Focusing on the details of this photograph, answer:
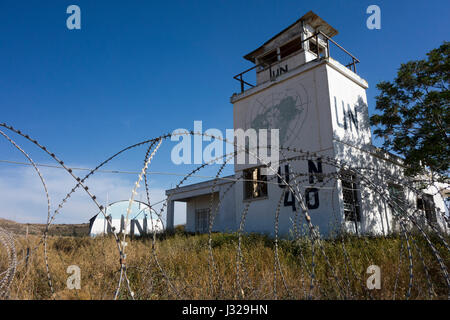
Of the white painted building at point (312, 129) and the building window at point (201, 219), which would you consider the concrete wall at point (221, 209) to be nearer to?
the building window at point (201, 219)

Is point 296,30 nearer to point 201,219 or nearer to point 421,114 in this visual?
point 421,114

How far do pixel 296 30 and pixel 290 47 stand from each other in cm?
90

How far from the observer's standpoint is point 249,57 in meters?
15.5

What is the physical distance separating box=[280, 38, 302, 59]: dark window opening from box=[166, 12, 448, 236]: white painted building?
0.05m

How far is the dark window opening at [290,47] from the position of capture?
1448 cm

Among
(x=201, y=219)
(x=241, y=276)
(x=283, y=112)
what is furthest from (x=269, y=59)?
(x=241, y=276)

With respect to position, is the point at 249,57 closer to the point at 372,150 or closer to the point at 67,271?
the point at 372,150

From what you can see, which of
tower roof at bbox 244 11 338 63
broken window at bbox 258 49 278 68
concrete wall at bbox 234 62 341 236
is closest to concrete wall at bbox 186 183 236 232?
concrete wall at bbox 234 62 341 236

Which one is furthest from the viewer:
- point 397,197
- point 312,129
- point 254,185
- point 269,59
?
point 269,59

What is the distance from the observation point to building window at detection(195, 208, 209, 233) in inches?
757

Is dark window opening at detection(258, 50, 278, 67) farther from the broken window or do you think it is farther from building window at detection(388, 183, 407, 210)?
building window at detection(388, 183, 407, 210)

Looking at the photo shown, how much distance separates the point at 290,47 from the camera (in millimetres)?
14766

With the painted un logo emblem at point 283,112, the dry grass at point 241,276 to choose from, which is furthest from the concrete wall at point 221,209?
the dry grass at point 241,276
